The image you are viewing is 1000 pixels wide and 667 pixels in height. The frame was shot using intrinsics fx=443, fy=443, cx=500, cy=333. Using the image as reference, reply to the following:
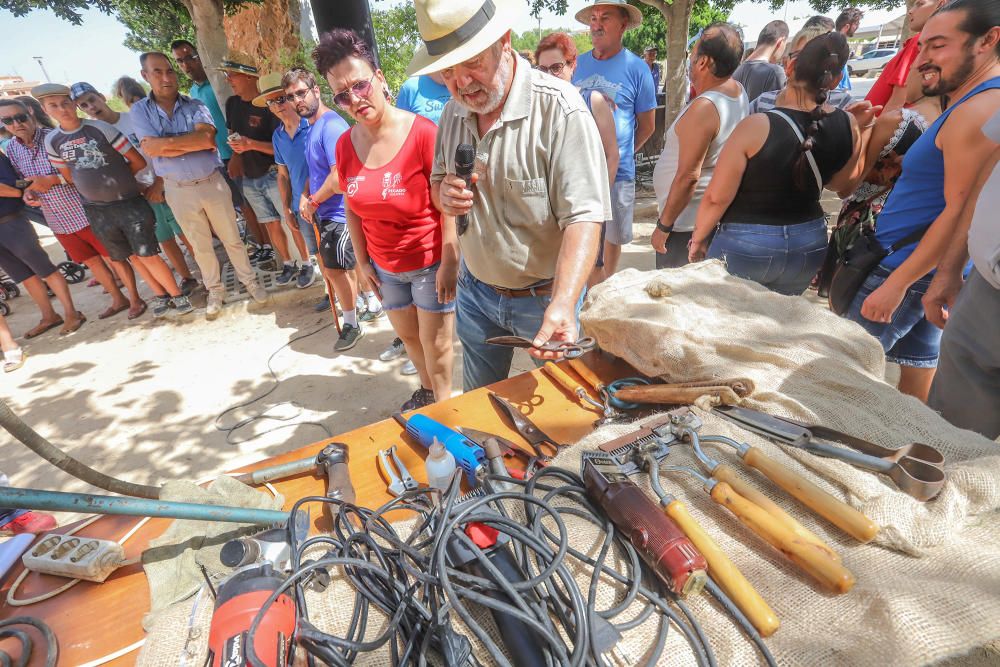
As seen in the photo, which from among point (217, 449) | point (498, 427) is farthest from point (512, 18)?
point (217, 449)

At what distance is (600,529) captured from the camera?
0.95m

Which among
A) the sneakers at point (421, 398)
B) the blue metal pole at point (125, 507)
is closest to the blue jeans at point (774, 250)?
the sneakers at point (421, 398)

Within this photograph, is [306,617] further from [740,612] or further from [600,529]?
[740,612]

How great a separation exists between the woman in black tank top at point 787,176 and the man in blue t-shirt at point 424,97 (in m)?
2.51

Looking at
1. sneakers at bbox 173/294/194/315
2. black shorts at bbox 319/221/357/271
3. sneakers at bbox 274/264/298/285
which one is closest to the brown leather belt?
black shorts at bbox 319/221/357/271

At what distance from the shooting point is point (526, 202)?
181cm

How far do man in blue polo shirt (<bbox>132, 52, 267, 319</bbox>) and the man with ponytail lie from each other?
5688mm

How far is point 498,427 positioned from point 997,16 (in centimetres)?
254

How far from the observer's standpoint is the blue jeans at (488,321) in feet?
6.85

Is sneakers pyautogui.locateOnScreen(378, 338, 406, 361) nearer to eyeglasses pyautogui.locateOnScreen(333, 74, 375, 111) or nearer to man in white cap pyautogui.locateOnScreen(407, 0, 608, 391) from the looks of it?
eyeglasses pyautogui.locateOnScreen(333, 74, 375, 111)

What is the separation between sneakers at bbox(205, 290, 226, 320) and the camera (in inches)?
211

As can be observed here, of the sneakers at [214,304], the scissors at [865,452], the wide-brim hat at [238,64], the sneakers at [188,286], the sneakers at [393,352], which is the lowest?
the sneakers at [393,352]

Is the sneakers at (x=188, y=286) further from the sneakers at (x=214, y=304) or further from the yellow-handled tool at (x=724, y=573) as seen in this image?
the yellow-handled tool at (x=724, y=573)

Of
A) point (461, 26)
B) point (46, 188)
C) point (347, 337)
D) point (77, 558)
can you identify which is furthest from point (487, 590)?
point (46, 188)
